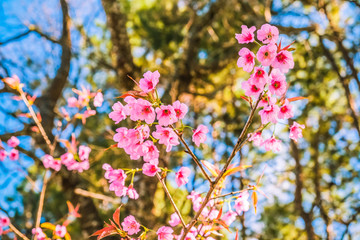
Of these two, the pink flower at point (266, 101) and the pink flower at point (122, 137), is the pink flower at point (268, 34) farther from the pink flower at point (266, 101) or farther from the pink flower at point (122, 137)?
the pink flower at point (122, 137)

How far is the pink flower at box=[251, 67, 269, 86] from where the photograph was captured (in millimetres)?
838

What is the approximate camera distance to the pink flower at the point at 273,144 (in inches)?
41.6

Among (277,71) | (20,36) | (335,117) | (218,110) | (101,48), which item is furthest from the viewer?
(101,48)

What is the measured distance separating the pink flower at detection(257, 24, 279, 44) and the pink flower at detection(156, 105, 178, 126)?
14.0 inches

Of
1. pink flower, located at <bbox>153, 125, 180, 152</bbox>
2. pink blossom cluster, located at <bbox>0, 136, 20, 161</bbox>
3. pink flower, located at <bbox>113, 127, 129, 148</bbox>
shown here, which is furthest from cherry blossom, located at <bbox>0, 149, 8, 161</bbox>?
pink flower, located at <bbox>153, 125, 180, 152</bbox>

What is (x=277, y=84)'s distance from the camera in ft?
2.86

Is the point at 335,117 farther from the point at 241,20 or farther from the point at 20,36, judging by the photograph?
the point at 20,36

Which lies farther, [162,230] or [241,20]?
[241,20]

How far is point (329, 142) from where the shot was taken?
3.48 m

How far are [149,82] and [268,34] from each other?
1.32 ft

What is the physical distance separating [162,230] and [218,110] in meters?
3.00

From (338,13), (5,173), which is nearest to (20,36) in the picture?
(5,173)

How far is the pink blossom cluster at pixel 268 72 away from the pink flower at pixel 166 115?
24 centimetres

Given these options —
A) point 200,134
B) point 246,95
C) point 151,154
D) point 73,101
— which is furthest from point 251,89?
point 73,101
